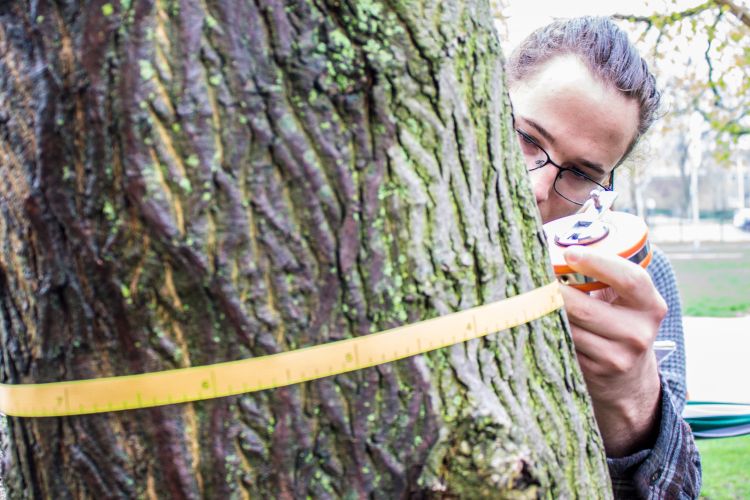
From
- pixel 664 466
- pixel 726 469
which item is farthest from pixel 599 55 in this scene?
pixel 726 469

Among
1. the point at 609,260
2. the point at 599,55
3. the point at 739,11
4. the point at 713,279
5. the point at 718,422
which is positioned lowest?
the point at 718,422

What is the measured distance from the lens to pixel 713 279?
18906 mm

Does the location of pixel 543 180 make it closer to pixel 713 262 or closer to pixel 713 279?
pixel 713 279

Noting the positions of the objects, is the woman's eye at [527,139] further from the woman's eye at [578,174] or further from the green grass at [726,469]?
the green grass at [726,469]

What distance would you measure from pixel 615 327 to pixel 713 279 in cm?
1961

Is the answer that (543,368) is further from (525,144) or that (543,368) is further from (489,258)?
(525,144)

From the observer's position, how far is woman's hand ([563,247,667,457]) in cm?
142

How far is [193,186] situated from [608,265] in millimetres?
902

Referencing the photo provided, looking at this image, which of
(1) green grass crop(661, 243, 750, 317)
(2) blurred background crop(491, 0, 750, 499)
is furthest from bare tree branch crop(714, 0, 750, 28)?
(1) green grass crop(661, 243, 750, 317)

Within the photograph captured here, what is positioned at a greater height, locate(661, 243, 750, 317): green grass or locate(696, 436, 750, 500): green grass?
locate(661, 243, 750, 317): green grass

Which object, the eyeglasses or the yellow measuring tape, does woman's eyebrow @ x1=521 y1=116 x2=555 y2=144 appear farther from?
the yellow measuring tape

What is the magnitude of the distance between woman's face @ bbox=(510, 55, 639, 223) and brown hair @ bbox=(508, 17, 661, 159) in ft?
0.15

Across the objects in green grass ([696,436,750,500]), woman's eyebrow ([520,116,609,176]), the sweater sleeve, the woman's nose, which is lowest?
green grass ([696,436,750,500])

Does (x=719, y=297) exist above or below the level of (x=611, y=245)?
above
